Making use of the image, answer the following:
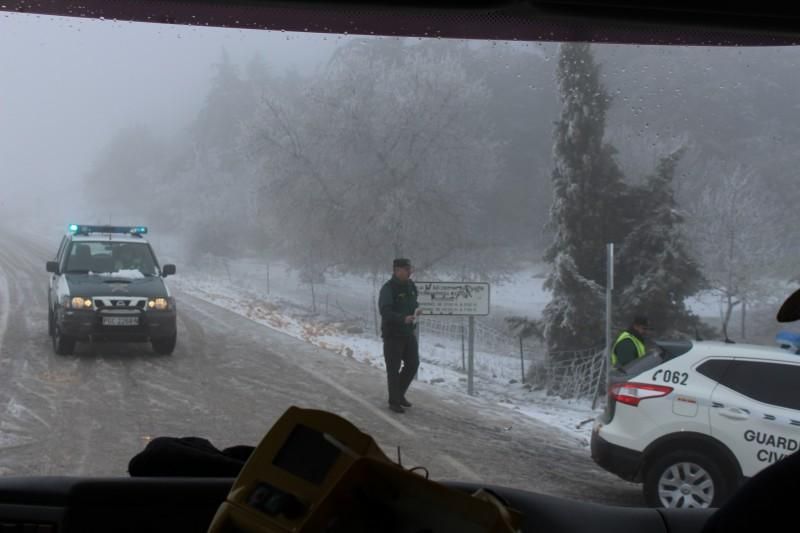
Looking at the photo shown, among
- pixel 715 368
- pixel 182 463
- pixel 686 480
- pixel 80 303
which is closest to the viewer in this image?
pixel 182 463

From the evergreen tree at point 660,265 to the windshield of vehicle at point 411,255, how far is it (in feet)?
0.10

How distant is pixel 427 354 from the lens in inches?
291

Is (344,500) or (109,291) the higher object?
(344,500)

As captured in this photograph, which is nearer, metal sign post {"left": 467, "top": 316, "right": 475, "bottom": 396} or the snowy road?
the snowy road

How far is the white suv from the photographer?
15.0 ft

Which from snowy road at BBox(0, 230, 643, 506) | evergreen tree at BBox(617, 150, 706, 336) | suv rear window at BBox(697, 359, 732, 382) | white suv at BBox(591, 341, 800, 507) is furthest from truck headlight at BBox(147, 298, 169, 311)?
suv rear window at BBox(697, 359, 732, 382)

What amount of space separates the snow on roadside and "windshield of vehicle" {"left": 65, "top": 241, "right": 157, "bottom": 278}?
1.21 ft

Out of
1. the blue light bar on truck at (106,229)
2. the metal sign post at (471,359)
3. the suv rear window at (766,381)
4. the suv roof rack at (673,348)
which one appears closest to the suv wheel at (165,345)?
the blue light bar on truck at (106,229)

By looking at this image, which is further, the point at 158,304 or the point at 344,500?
the point at 158,304

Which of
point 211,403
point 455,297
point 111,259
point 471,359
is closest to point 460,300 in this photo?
point 455,297

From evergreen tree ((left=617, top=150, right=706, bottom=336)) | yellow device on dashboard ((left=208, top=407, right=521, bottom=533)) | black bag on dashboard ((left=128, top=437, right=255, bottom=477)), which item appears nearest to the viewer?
yellow device on dashboard ((left=208, top=407, right=521, bottom=533))

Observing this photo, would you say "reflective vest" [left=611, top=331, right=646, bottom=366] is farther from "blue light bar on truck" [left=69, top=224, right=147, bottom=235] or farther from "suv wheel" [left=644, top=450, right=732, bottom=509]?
"blue light bar on truck" [left=69, top=224, right=147, bottom=235]

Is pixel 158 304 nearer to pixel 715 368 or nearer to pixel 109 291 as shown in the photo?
pixel 109 291

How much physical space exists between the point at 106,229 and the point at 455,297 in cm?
321
